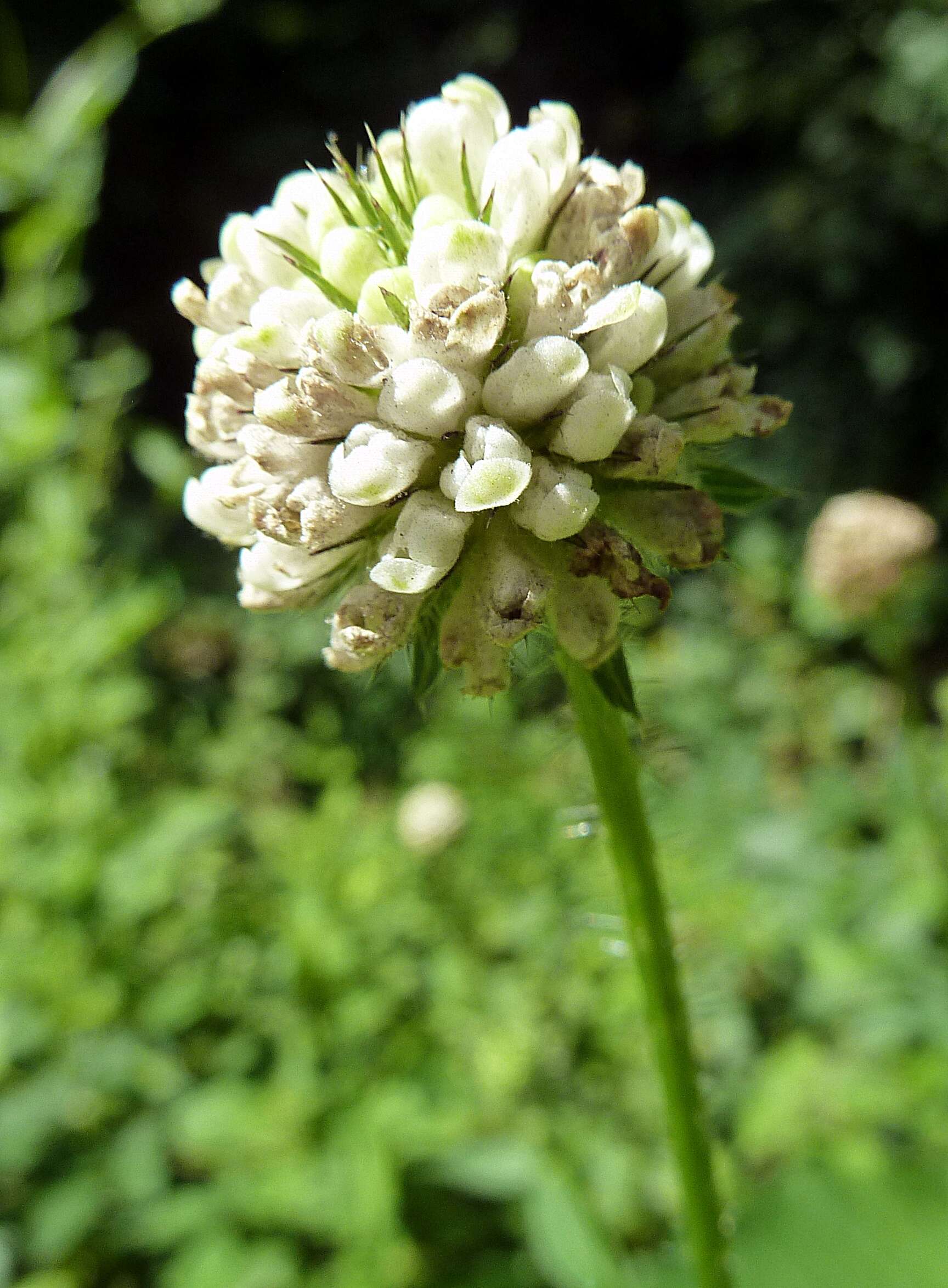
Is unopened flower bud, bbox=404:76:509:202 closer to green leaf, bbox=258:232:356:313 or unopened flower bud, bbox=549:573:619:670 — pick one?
green leaf, bbox=258:232:356:313

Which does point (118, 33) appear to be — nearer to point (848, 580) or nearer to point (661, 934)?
point (848, 580)

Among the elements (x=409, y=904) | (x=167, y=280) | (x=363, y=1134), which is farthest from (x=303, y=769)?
(x=167, y=280)

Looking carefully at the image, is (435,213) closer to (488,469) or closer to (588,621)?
(488,469)

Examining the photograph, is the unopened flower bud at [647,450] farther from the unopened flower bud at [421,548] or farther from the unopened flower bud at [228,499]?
the unopened flower bud at [228,499]

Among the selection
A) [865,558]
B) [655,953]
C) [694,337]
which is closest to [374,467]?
[694,337]

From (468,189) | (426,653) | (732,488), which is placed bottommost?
(426,653)

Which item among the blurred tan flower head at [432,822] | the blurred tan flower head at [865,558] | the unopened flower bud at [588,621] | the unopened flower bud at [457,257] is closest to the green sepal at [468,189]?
the unopened flower bud at [457,257]
